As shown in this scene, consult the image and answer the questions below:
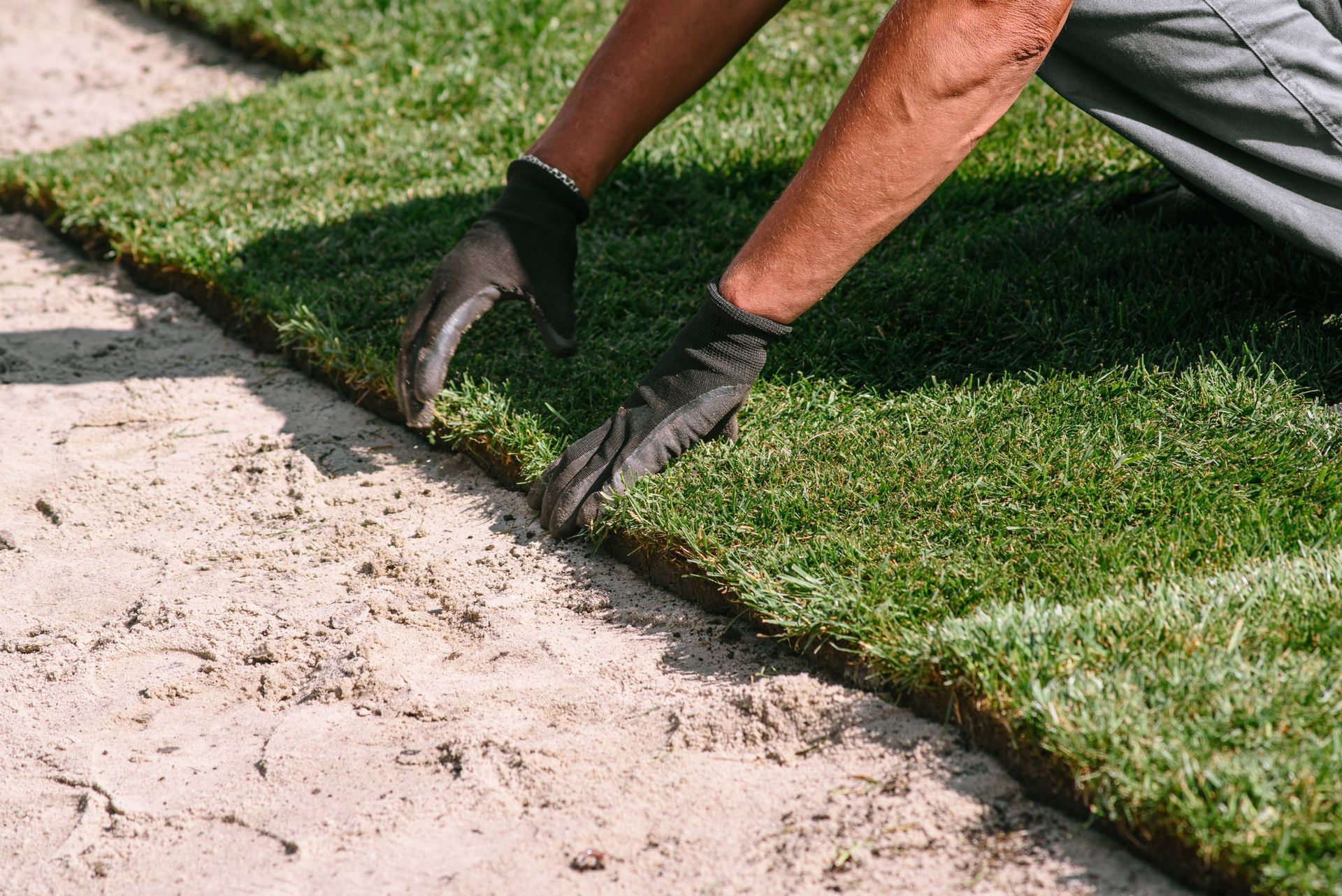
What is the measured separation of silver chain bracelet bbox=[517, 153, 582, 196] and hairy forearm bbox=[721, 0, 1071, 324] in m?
0.70

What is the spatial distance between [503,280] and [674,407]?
0.63m

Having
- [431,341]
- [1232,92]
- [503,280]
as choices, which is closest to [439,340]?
[431,341]

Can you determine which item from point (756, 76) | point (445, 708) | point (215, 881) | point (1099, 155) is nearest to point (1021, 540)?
point (445, 708)

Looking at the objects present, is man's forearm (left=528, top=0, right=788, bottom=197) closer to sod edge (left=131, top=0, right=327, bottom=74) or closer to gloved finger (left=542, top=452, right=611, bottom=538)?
gloved finger (left=542, top=452, right=611, bottom=538)

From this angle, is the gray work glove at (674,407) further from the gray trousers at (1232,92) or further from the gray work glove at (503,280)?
the gray trousers at (1232,92)

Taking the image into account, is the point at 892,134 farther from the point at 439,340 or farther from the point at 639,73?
the point at 439,340

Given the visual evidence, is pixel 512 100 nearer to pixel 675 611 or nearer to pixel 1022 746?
pixel 675 611

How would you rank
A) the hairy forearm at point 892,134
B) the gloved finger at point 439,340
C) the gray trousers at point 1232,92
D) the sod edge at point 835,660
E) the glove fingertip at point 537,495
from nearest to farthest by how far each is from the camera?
1. the sod edge at point 835,660
2. the hairy forearm at point 892,134
3. the gray trousers at point 1232,92
4. the glove fingertip at point 537,495
5. the gloved finger at point 439,340

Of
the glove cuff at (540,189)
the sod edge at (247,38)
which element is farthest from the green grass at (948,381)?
the sod edge at (247,38)

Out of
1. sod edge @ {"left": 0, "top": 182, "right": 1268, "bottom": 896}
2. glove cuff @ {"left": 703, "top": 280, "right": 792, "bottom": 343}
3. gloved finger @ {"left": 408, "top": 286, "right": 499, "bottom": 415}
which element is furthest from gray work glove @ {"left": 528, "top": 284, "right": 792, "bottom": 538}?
gloved finger @ {"left": 408, "top": 286, "right": 499, "bottom": 415}

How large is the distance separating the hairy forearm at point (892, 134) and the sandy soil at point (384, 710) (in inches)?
28.2

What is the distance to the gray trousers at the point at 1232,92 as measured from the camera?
228 cm

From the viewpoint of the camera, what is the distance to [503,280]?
2775mm

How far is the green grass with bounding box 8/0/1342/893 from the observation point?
169 centimetres
